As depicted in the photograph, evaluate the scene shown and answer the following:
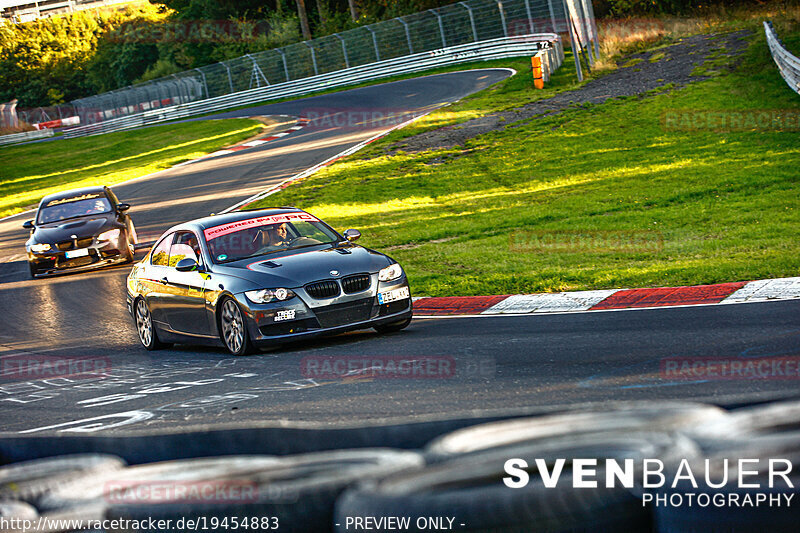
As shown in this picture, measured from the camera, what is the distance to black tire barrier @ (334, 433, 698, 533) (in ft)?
9.80

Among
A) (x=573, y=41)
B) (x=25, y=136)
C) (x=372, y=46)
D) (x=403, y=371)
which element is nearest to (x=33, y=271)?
(x=403, y=371)

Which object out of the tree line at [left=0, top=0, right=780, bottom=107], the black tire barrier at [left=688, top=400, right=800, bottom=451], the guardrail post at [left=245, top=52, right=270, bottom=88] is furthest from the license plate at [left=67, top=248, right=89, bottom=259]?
the guardrail post at [left=245, top=52, right=270, bottom=88]

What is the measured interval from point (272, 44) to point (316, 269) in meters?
61.5

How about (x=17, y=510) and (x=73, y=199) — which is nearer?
(x=17, y=510)

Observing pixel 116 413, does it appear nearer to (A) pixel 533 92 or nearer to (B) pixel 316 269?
(B) pixel 316 269

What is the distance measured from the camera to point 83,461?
4328mm

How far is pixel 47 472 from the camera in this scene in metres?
4.23

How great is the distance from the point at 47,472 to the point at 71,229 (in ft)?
49.8

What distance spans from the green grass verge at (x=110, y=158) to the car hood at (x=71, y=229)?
14.1 metres

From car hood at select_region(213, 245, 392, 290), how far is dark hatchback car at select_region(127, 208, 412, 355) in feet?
0.03

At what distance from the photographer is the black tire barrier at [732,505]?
283cm

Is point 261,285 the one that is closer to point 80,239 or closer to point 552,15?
point 80,239

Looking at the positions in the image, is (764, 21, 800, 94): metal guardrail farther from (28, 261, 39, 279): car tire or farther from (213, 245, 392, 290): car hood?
(28, 261, 39, 279): car tire

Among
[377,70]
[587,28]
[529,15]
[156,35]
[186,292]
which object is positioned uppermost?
[156,35]
